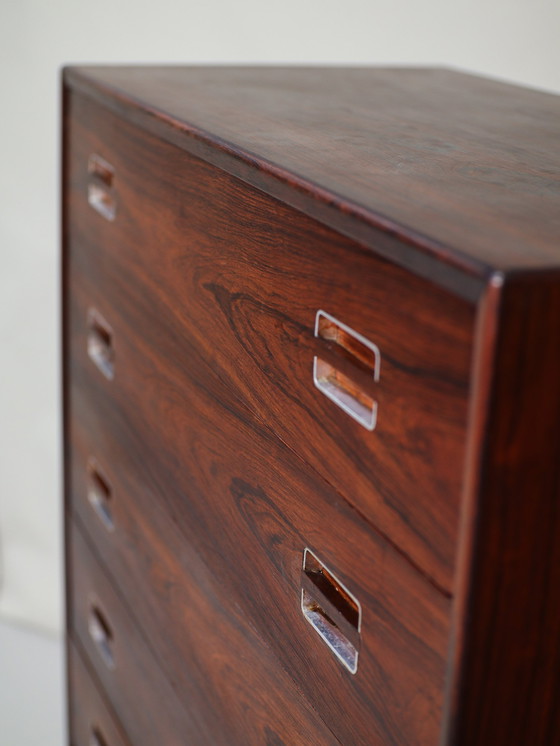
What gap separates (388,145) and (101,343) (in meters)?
0.51

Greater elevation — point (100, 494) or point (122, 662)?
point (100, 494)

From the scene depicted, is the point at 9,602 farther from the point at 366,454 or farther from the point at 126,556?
the point at 366,454

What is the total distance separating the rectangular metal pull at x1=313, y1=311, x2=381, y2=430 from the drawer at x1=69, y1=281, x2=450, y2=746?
0.06 metres

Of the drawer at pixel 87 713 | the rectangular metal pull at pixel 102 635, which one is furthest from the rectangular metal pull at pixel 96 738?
the rectangular metal pull at pixel 102 635

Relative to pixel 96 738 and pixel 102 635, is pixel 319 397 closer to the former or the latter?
pixel 102 635

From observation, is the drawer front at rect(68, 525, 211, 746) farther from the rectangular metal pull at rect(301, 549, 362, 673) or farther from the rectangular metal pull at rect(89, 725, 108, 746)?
the rectangular metal pull at rect(301, 549, 362, 673)

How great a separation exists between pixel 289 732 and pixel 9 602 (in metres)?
1.46

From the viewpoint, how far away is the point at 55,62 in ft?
5.75

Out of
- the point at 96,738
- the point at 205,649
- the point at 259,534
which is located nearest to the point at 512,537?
the point at 259,534

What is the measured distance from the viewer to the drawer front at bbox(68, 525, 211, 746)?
981 mm

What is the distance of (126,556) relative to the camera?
3.57ft

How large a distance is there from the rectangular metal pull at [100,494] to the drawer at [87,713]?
27cm

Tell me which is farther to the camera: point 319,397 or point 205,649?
point 205,649

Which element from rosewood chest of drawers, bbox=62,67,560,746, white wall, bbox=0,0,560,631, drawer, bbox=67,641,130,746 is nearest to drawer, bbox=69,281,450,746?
rosewood chest of drawers, bbox=62,67,560,746
